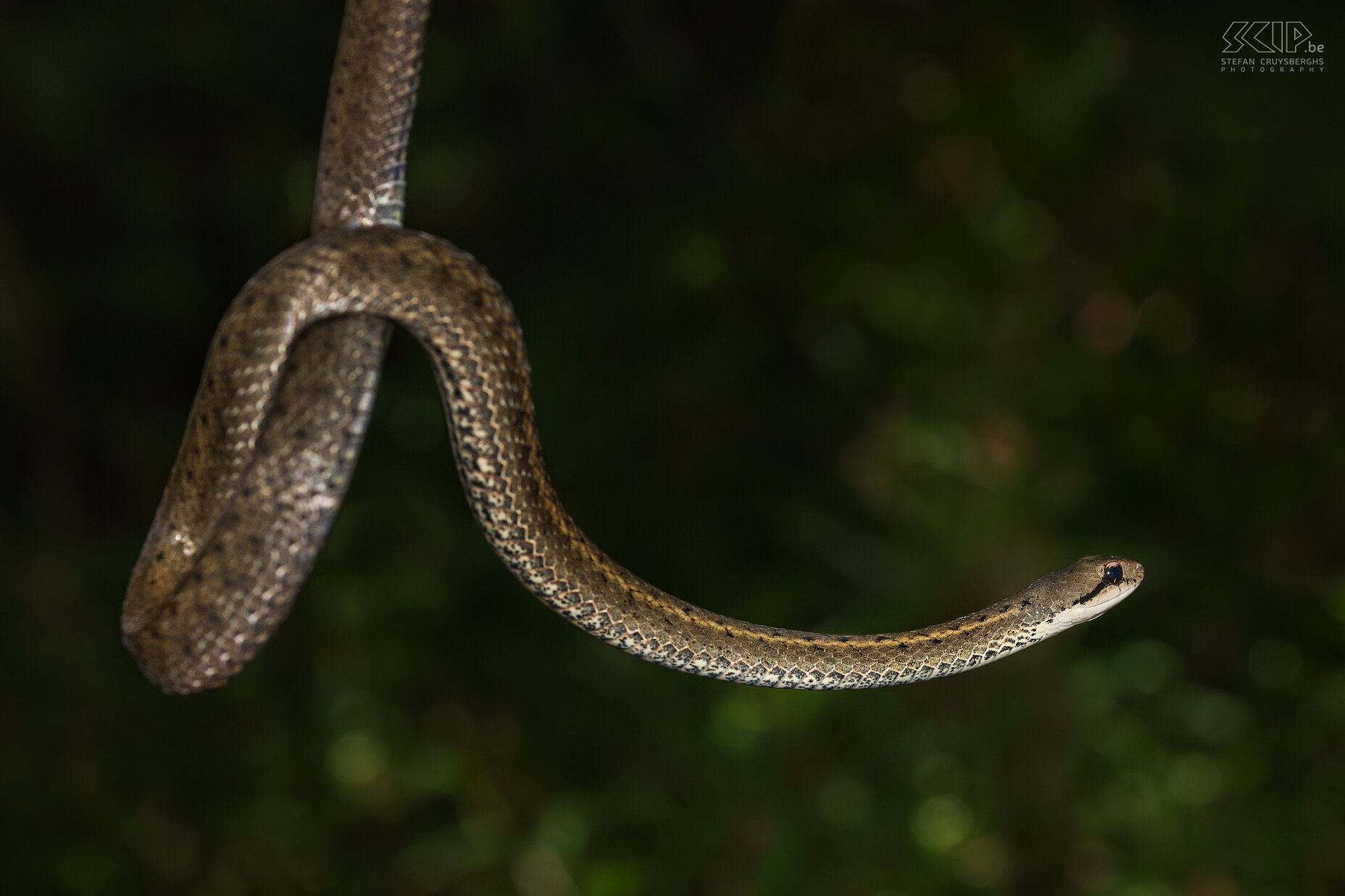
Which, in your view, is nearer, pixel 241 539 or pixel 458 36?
pixel 241 539

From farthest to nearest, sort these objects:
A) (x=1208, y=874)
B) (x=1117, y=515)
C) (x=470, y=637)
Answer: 1. (x=470, y=637)
2. (x=1117, y=515)
3. (x=1208, y=874)

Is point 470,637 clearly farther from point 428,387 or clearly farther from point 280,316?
point 280,316

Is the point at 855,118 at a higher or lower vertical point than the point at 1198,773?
higher

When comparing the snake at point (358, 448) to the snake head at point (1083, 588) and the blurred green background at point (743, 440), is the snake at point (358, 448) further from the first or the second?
the blurred green background at point (743, 440)

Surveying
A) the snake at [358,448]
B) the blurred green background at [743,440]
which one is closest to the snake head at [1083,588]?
the snake at [358,448]

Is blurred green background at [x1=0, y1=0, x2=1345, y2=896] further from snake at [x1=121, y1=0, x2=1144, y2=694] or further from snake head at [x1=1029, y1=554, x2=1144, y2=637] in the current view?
snake at [x1=121, y1=0, x2=1144, y2=694]

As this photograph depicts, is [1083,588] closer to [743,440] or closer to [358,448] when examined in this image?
[358,448]

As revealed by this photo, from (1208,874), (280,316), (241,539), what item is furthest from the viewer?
(1208,874)

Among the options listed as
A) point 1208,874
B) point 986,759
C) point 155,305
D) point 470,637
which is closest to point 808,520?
point 986,759
